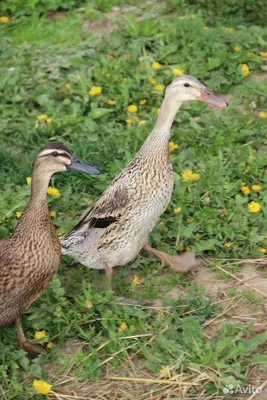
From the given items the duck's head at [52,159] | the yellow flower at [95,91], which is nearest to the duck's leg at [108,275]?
the duck's head at [52,159]


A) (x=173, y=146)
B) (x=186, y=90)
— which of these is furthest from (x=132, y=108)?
(x=186, y=90)

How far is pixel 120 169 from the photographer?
5.75 meters

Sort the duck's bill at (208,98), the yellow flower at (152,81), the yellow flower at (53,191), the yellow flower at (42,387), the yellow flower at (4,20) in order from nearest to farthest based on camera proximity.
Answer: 1. the yellow flower at (42,387)
2. the duck's bill at (208,98)
3. the yellow flower at (53,191)
4. the yellow flower at (152,81)
5. the yellow flower at (4,20)

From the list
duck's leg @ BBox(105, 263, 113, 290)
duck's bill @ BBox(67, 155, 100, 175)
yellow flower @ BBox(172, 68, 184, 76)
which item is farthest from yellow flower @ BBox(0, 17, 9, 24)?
duck's leg @ BBox(105, 263, 113, 290)

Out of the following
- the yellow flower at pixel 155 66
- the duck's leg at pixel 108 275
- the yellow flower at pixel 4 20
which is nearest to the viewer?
the duck's leg at pixel 108 275

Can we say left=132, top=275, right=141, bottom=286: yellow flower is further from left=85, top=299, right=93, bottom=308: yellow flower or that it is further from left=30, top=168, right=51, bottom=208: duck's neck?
left=30, top=168, right=51, bottom=208: duck's neck

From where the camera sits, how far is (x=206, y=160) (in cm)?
587

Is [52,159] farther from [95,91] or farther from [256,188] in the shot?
[95,91]

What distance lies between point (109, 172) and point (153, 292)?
4.27 ft

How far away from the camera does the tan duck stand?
14.1ft

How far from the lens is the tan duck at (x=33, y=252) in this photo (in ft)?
14.1

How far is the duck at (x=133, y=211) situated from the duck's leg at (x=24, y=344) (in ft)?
2.07

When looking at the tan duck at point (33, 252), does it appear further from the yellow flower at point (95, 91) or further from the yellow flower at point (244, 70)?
the yellow flower at point (244, 70)

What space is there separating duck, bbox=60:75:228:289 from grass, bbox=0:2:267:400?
0.54 feet
